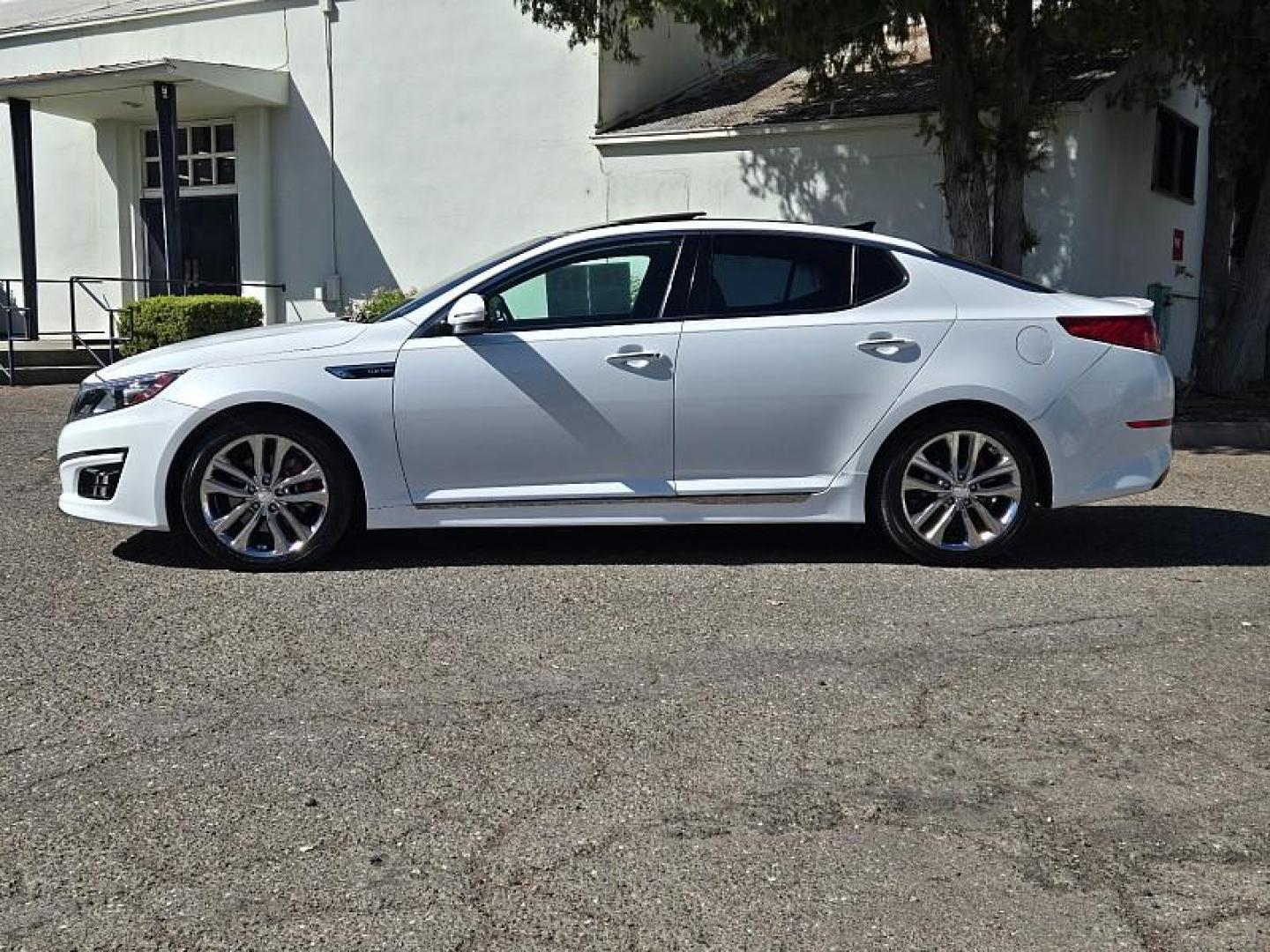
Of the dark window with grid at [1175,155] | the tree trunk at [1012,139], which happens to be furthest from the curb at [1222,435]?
the dark window with grid at [1175,155]

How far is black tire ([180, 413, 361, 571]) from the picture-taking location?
5961 millimetres

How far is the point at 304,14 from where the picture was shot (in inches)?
714

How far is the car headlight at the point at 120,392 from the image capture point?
602 cm

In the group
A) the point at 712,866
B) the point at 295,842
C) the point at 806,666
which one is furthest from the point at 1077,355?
the point at 295,842

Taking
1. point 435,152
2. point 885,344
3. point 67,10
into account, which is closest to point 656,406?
point 885,344

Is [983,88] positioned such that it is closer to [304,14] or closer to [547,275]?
[547,275]

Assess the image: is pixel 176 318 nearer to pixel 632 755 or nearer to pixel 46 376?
pixel 46 376

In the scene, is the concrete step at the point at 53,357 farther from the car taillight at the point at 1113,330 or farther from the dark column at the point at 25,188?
the car taillight at the point at 1113,330

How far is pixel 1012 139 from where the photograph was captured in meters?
11.9

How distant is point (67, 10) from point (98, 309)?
587cm

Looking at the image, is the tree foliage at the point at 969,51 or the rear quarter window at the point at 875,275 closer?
the rear quarter window at the point at 875,275

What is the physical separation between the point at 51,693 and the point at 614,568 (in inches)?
105

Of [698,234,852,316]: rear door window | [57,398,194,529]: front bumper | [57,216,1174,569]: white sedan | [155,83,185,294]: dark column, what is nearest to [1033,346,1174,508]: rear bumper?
[57,216,1174,569]: white sedan

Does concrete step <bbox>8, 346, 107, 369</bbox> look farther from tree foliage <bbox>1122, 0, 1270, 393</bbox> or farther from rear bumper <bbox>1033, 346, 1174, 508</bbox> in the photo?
rear bumper <bbox>1033, 346, 1174, 508</bbox>
